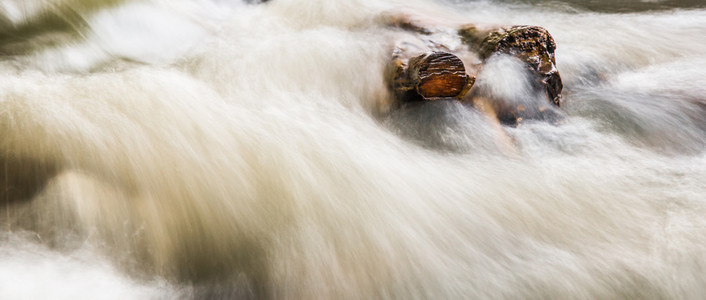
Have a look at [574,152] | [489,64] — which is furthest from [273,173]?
[574,152]

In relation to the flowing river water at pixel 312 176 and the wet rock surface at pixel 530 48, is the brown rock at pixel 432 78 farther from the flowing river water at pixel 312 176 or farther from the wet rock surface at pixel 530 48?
the wet rock surface at pixel 530 48

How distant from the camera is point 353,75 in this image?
331cm

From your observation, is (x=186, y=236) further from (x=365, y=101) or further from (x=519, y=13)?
(x=519, y=13)

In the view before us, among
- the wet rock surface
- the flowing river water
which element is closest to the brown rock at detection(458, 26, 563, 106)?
the wet rock surface

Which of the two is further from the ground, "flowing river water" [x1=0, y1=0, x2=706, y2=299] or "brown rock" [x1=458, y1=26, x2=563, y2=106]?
"brown rock" [x1=458, y1=26, x2=563, y2=106]

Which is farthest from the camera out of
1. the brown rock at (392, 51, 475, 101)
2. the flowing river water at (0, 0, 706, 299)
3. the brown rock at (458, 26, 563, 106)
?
the brown rock at (458, 26, 563, 106)

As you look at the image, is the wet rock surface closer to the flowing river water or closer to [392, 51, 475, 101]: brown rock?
the flowing river water

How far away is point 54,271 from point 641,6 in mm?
7041

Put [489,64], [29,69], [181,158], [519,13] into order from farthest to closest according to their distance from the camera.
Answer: [519,13]
[489,64]
[29,69]
[181,158]

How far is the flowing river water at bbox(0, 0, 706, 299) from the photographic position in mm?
1939

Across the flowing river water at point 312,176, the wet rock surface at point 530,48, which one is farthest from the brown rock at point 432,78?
the wet rock surface at point 530,48

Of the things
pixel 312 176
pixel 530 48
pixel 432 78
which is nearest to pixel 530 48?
pixel 530 48

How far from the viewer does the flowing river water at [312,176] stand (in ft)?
6.36

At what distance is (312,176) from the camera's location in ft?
8.12
